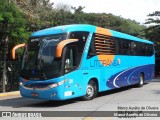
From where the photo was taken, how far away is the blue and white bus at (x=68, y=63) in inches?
515

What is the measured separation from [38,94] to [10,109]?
47.9 inches

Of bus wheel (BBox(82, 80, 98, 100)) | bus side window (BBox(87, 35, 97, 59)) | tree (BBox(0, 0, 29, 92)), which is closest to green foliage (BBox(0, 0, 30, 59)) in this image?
tree (BBox(0, 0, 29, 92))

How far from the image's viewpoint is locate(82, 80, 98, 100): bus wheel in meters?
14.9

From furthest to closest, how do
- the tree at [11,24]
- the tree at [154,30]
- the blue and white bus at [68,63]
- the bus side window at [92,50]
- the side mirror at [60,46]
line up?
the tree at [154,30], the tree at [11,24], the bus side window at [92,50], the blue and white bus at [68,63], the side mirror at [60,46]

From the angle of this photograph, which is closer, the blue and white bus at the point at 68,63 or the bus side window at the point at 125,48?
the blue and white bus at the point at 68,63

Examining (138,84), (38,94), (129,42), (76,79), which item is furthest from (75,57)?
(138,84)

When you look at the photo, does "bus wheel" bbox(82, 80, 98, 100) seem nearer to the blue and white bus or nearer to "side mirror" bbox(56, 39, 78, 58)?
the blue and white bus

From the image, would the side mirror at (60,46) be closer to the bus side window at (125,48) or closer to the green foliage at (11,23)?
the bus side window at (125,48)

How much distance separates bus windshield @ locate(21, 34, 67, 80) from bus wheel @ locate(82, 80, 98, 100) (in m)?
2.35

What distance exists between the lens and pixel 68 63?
13406 mm

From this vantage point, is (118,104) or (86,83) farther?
(86,83)

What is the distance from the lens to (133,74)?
2019 cm

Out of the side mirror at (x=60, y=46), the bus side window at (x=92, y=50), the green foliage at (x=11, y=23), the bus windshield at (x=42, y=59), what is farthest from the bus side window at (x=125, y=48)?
the green foliage at (x=11, y=23)

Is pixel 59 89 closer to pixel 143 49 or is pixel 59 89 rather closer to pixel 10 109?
pixel 10 109
